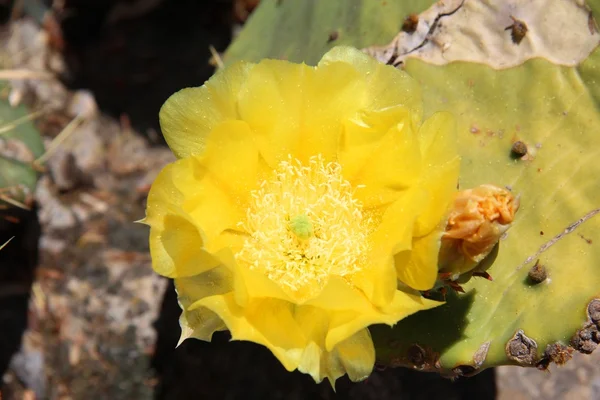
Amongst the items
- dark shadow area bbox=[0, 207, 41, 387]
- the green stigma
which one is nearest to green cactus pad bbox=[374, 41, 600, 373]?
the green stigma

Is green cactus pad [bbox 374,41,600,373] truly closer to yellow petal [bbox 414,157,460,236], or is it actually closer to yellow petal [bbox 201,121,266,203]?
yellow petal [bbox 414,157,460,236]

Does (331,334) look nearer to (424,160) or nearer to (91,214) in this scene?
(424,160)

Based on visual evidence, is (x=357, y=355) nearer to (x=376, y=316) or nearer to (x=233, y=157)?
(x=376, y=316)

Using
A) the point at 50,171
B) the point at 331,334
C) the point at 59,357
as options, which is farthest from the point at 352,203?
the point at 50,171

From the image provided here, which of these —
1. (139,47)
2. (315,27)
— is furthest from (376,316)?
(139,47)

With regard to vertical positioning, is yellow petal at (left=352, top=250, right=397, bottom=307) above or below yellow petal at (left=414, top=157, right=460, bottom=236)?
below

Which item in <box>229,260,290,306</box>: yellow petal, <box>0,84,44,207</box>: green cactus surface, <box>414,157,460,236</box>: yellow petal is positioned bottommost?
<box>0,84,44,207</box>: green cactus surface
